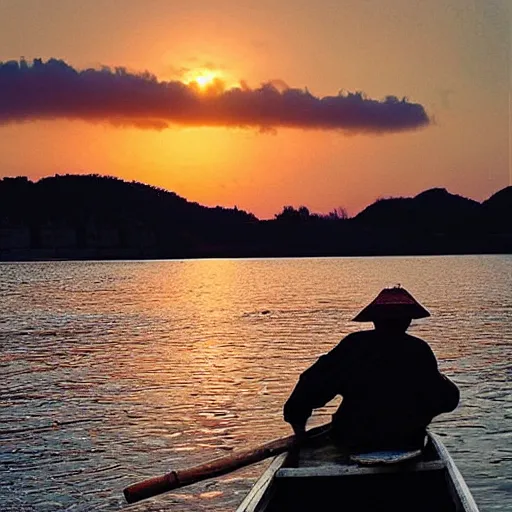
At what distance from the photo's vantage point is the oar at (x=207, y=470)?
8898 millimetres

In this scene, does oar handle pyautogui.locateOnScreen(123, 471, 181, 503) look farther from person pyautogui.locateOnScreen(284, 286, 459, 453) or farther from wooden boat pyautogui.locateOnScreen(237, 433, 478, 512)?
person pyautogui.locateOnScreen(284, 286, 459, 453)

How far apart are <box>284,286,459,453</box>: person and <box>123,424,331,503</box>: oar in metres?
0.60

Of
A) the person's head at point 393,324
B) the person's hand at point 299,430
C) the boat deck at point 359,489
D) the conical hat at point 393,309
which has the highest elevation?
the conical hat at point 393,309

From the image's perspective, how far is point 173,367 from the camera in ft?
96.3

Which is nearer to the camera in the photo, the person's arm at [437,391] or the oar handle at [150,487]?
the oar handle at [150,487]

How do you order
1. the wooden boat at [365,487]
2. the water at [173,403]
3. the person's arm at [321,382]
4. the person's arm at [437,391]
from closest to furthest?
the wooden boat at [365,487]
the person's arm at [321,382]
the person's arm at [437,391]
the water at [173,403]

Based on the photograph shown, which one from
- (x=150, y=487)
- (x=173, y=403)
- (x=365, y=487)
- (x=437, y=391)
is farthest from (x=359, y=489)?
(x=173, y=403)

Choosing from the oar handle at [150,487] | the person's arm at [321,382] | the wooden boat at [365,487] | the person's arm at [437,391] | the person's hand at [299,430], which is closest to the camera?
the wooden boat at [365,487]

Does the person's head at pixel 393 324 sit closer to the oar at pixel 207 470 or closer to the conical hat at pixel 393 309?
the conical hat at pixel 393 309

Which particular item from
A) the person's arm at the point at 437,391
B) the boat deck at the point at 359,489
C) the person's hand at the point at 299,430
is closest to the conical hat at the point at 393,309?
the person's arm at the point at 437,391

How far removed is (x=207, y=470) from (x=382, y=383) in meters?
2.06

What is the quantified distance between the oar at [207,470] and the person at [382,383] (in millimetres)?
596

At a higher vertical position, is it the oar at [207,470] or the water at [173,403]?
the oar at [207,470]

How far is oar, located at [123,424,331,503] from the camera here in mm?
8898
